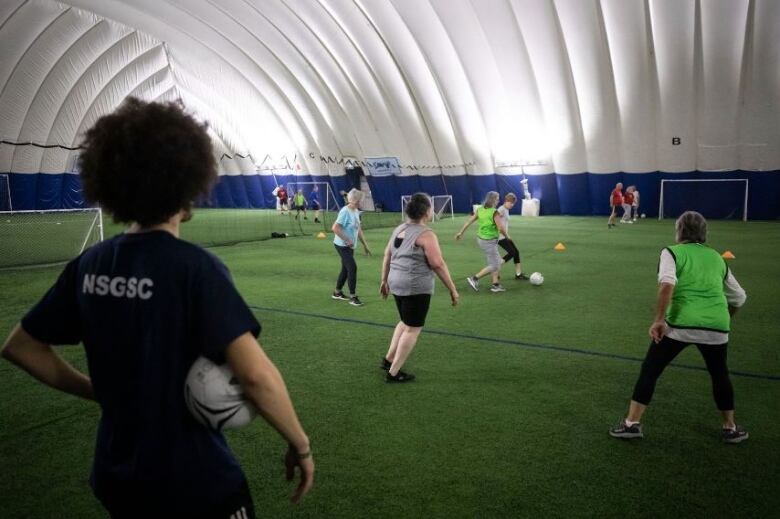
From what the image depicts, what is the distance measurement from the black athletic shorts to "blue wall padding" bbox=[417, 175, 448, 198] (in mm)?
35702

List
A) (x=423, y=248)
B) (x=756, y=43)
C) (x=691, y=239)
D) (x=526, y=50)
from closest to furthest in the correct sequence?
1. (x=691, y=239)
2. (x=423, y=248)
3. (x=756, y=43)
4. (x=526, y=50)

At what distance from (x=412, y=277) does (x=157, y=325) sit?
472 cm

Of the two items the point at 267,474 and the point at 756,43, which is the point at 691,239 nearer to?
the point at 267,474

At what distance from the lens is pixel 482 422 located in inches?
218

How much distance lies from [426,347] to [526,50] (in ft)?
93.3

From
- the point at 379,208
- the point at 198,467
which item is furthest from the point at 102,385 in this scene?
the point at 379,208

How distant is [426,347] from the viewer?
8.09 m

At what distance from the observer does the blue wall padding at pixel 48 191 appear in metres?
45.3

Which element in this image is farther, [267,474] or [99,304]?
[267,474]

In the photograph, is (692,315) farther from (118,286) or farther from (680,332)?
(118,286)

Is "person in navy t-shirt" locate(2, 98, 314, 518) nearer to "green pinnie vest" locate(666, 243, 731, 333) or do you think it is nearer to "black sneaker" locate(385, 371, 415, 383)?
"green pinnie vest" locate(666, 243, 731, 333)

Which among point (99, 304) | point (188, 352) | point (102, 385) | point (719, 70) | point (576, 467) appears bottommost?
point (576, 467)

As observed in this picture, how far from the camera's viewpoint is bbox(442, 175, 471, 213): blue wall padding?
40.8 meters

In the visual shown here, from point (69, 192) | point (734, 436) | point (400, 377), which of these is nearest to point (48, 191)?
point (69, 192)
